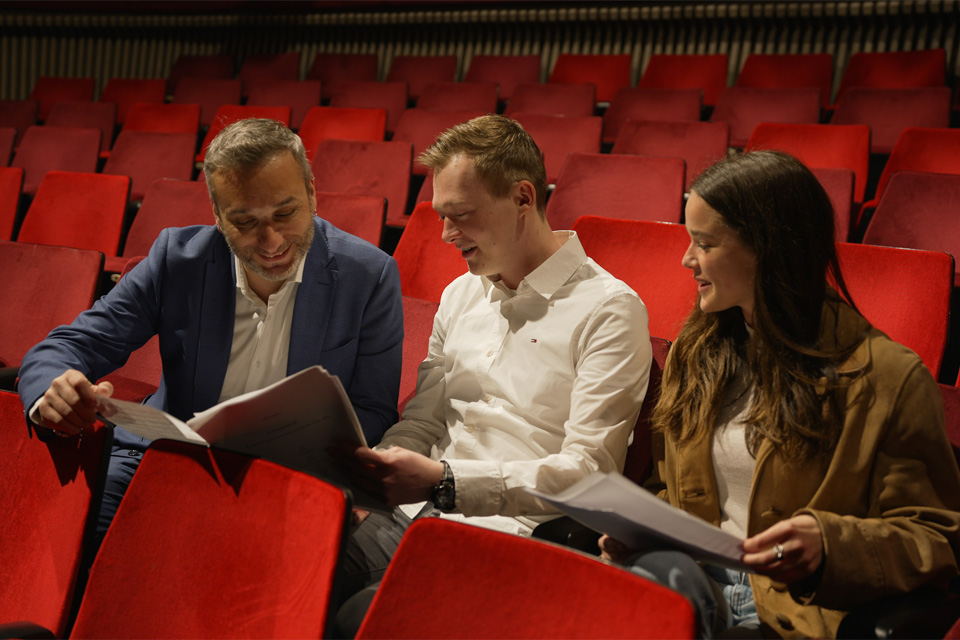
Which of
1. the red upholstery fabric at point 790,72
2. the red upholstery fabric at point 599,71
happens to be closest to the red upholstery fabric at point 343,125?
the red upholstery fabric at point 599,71

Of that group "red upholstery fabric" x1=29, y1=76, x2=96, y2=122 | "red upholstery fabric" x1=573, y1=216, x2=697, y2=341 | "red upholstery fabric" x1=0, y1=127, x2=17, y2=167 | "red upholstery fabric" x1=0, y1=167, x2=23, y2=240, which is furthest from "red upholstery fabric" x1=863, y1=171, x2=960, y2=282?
"red upholstery fabric" x1=29, y1=76, x2=96, y2=122

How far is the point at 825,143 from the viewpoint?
2.05 meters

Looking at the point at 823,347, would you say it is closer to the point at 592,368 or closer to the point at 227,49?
the point at 592,368

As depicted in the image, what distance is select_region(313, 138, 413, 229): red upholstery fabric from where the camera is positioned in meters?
2.16

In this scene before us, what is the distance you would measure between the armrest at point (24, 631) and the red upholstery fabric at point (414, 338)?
545 mm

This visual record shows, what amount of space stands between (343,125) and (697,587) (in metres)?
2.37

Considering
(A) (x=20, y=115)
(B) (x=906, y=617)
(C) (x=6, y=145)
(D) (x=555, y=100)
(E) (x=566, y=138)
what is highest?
(D) (x=555, y=100)

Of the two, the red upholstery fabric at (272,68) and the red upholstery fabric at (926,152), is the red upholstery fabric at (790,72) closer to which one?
the red upholstery fabric at (926,152)

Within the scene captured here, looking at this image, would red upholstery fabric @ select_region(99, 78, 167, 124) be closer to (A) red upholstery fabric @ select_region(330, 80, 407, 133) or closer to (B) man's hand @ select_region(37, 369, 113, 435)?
(A) red upholstery fabric @ select_region(330, 80, 407, 133)

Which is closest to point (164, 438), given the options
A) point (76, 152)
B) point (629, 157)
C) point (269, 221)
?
point (269, 221)

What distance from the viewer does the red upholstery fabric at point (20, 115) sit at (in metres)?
3.32

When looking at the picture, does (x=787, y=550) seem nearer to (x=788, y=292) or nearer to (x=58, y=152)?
(x=788, y=292)

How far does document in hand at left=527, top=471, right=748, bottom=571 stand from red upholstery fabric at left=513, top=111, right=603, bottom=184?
1.74m

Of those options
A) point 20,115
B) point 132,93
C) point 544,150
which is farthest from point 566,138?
point 20,115
